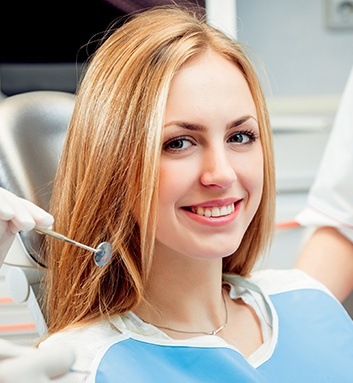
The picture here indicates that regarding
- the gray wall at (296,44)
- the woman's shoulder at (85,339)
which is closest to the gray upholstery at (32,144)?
the woman's shoulder at (85,339)

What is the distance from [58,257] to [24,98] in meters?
0.33

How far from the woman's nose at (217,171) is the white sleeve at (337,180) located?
540 mm

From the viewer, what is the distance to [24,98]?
1.40 metres

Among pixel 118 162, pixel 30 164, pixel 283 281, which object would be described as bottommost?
pixel 283 281

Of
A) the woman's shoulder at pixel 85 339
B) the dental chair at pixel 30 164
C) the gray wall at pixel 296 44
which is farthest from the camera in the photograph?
the gray wall at pixel 296 44

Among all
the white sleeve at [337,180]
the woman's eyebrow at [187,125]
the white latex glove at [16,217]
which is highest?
the woman's eyebrow at [187,125]

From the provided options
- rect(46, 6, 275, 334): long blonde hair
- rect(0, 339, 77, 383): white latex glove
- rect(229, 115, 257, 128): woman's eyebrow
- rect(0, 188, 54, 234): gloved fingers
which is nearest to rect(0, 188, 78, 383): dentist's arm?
rect(0, 339, 77, 383): white latex glove

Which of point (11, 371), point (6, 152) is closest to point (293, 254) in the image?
point (6, 152)

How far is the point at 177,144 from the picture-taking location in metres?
1.12

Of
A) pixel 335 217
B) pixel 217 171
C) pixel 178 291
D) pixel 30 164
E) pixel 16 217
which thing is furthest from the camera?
pixel 335 217

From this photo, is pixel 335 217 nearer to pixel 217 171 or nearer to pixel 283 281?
pixel 283 281

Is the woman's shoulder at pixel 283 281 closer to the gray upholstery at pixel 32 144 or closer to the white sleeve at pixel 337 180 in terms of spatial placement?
the white sleeve at pixel 337 180

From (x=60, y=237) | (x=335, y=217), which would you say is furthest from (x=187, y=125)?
(x=335, y=217)

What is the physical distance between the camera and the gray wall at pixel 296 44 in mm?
2268
